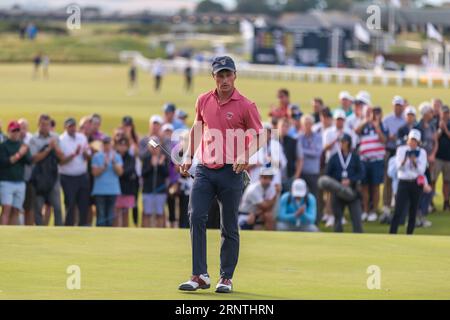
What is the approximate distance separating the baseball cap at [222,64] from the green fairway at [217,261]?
6.65 ft

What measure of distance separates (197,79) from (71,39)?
5660cm

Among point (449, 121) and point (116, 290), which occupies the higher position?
point (449, 121)

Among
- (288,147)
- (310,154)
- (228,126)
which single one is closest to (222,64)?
(228,126)

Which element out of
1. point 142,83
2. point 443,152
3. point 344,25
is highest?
point 344,25

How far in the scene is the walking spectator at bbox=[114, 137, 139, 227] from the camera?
888 inches

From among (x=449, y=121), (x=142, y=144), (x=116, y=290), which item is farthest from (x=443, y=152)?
(x=116, y=290)

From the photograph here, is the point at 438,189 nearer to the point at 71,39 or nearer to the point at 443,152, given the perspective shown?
the point at 443,152

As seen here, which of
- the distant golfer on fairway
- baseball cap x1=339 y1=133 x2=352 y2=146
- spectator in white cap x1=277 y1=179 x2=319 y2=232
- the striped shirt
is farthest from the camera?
the striped shirt

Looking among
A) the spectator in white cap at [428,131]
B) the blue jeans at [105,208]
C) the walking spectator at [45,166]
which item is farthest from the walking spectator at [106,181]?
the spectator in white cap at [428,131]

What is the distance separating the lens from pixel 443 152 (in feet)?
83.4

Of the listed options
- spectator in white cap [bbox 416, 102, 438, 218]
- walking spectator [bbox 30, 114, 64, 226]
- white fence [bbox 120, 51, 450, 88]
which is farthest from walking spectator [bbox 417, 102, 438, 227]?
white fence [bbox 120, 51, 450, 88]

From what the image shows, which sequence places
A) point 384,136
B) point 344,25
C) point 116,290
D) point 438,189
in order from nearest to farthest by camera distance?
point 116,290 < point 384,136 < point 438,189 < point 344,25

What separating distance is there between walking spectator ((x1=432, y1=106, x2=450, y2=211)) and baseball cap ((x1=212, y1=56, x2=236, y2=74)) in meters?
13.6

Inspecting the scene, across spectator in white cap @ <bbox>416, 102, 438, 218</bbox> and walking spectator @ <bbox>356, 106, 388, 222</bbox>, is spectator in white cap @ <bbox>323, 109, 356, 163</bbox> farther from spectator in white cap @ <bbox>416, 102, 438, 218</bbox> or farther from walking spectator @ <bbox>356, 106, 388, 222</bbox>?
spectator in white cap @ <bbox>416, 102, 438, 218</bbox>
